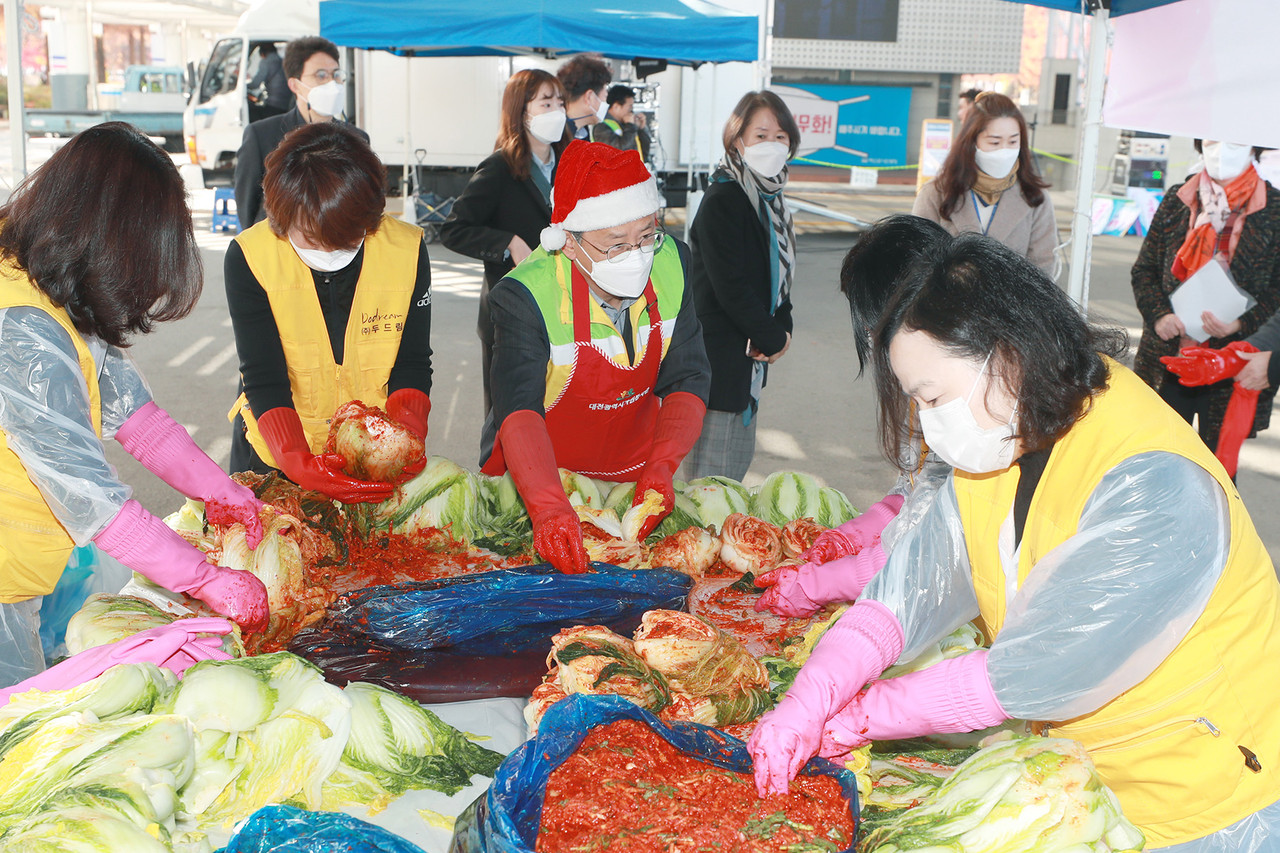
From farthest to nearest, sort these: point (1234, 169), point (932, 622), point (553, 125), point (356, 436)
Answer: point (553, 125), point (1234, 169), point (356, 436), point (932, 622)

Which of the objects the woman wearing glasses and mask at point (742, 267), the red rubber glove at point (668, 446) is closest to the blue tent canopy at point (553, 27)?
the woman wearing glasses and mask at point (742, 267)

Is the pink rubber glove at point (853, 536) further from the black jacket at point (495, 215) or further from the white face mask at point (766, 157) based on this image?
the black jacket at point (495, 215)

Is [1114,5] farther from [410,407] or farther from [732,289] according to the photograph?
[410,407]

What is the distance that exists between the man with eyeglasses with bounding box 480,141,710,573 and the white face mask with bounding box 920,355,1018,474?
1198 millimetres

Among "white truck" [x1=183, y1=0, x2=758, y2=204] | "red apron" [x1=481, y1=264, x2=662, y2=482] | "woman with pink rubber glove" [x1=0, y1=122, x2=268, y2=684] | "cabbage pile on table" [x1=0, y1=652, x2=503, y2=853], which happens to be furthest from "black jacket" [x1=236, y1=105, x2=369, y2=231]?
"white truck" [x1=183, y1=0, x2=758, y2=204]

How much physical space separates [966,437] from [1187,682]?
491mm

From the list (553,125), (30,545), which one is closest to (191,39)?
(553,125)

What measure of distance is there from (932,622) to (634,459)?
1.50 metres

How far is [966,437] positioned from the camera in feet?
5.32

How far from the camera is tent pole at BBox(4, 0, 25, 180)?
232 inches

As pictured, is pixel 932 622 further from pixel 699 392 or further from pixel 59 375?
pixel 59 375

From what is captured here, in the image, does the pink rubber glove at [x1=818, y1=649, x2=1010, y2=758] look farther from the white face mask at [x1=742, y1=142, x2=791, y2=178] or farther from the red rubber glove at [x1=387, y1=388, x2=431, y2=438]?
the white face mask at [x1=742, y1=142, x2=791, y2=178]

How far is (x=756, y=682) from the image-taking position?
212 cm

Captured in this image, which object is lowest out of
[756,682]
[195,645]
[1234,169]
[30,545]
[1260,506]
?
[1260,506]
